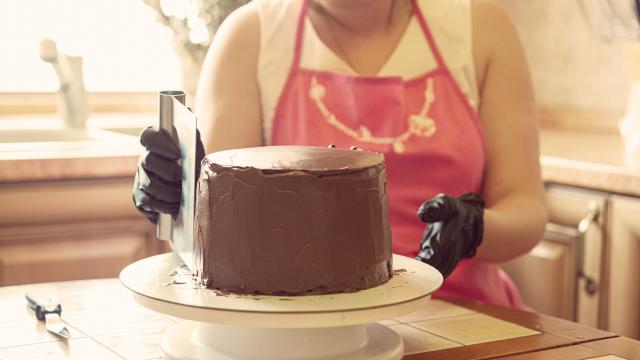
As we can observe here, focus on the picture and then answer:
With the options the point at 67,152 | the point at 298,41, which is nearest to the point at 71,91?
the point at 67,152

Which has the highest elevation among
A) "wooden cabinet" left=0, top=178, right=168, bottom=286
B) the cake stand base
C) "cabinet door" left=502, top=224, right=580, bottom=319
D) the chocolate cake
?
the chocolate cake

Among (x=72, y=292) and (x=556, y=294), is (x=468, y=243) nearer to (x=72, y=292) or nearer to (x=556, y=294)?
(x=72, y=292)

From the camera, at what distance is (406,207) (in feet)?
4.98

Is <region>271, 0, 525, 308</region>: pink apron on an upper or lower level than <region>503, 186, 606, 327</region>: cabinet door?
upper

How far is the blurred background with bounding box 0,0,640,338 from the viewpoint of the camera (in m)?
1.88

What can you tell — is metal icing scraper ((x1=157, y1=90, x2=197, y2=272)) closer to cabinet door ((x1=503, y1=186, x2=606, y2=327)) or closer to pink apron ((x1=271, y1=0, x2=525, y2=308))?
pink apron ((x1=271, y1=0, x2=525, y2=308))

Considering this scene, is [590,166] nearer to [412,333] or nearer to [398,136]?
[398,136]

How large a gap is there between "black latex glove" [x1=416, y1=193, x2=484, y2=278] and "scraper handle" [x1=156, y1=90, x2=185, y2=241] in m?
0.29

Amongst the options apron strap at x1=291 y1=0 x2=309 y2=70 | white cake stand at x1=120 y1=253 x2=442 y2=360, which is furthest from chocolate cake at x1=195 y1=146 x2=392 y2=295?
apron strap at x1=291 y1=0 x2=309 y2=70

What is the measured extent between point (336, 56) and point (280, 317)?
0.85 m

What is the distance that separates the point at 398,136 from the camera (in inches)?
60.7

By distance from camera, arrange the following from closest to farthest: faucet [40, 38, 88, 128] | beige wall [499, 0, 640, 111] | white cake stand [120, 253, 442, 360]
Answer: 1. white cake stand [120, 253, 442, 360]
2. faucet [40, 38, 88, 128]
3. beige wall [499, 0, 640, 111]

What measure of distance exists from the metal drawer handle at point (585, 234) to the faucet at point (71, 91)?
1.14 metres

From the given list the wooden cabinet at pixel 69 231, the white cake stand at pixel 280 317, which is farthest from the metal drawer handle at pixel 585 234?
the white cake stand at pixel 280 317
